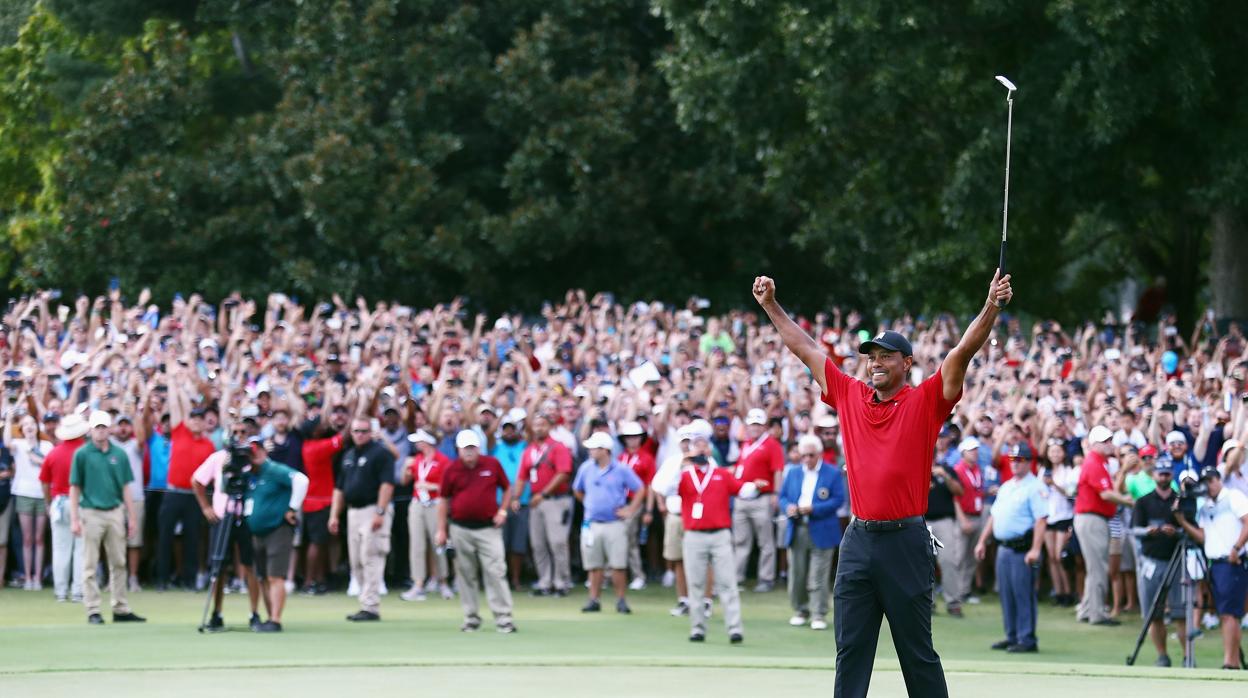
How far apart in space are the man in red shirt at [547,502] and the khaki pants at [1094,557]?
580 cm

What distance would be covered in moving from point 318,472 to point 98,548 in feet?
11.6

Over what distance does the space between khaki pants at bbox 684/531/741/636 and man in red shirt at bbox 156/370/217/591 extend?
652 centimetres

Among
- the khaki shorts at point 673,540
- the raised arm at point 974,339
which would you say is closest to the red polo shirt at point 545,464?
the khaki shorts at point 673,540

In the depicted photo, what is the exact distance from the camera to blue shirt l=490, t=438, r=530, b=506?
22.2 meters

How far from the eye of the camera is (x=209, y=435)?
70.9 ft

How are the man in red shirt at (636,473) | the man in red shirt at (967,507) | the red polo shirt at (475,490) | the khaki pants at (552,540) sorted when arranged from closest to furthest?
the red polo shirt at (475,490), the man in red shirt at (967,507), the man in red shirt at (636,473), the khaki pants at (552,540)

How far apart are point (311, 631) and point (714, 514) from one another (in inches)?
161

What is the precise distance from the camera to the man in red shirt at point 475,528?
18.2 metres

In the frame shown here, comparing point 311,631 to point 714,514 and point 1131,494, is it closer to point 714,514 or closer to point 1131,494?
point 714,514

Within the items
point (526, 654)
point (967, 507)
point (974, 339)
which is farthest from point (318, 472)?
point (974, 339)

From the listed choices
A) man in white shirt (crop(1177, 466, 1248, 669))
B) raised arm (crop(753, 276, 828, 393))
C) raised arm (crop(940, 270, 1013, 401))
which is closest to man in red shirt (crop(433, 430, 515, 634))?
man in white shirt (crop(1177, 466, 1248, 669))

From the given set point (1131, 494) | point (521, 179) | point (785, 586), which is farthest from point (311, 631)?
point (521, 179)

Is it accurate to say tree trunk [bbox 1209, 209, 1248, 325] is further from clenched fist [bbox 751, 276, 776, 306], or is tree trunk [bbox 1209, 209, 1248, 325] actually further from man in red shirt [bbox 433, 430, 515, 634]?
clenched fist [bbox 751, 276, 776, 306]

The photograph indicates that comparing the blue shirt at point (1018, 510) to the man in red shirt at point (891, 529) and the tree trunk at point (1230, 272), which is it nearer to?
the man in red shirt at point (891, 529)
